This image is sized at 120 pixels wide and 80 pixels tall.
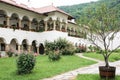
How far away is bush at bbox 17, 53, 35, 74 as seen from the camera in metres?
13.2

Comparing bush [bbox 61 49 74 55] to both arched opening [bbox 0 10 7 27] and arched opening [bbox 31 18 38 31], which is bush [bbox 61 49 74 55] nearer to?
arched opening [bbox 31 18 38 31]

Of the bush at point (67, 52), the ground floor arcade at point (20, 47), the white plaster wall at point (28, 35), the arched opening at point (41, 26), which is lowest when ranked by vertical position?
the bush at point (67, 52)

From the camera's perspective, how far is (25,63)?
43.2 feet

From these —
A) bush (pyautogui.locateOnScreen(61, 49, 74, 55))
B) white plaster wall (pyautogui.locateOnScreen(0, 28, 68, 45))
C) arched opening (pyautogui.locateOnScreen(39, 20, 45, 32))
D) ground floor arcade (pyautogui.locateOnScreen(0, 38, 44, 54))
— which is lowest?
bush (pyautogui.locateOnScreen(61, 49, 74, 55))

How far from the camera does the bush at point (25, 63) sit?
13.2m

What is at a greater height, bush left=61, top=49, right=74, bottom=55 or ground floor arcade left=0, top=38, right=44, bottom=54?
ground floor arcade left=0, top=38, right=44, bottom=54

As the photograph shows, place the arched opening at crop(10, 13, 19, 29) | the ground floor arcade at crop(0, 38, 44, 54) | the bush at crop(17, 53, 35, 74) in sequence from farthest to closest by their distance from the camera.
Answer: the arched opening at crop(10, 13, 19, 29) < the ground floor arcade at crop(0, 38, 44, 54) < the bush at crop(17, 53, 35, 74)

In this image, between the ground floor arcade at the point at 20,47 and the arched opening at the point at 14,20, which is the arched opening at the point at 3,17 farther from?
the ground floor arcade at the point at 20,47

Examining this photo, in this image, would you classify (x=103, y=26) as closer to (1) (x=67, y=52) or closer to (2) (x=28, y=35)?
(1) (x=67, y=52)

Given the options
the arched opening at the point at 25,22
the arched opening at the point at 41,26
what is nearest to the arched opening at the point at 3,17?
the arched opening at the point at 25,22

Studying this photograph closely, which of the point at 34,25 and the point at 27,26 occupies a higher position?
the point at 34,25

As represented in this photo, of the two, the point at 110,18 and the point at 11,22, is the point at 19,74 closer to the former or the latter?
the point at 110,18

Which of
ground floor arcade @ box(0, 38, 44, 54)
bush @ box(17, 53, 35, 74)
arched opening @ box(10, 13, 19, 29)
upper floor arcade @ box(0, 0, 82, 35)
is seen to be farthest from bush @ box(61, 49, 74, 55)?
bush @ box(17, 53, 35, 74)

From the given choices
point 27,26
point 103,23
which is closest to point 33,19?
point 27,26
